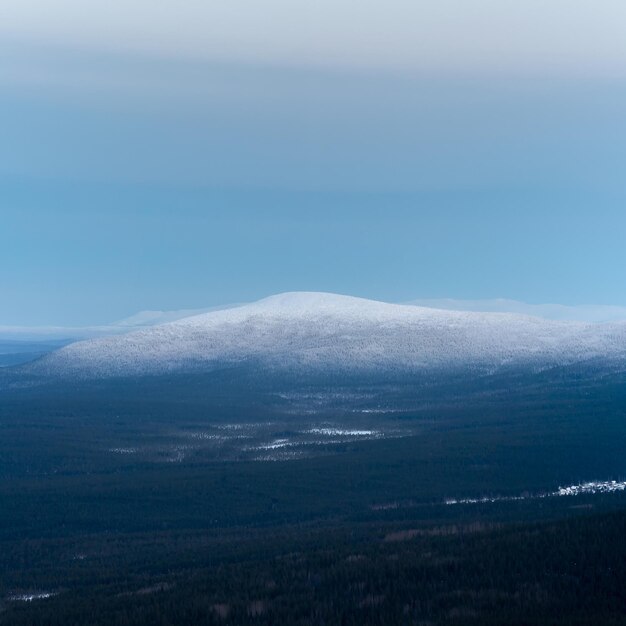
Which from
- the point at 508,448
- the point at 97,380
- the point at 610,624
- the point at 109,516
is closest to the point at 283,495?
the point at 109,516

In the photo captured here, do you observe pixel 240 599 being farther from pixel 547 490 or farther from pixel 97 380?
pixel 97 380

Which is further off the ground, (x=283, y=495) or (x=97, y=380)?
(x=97, y=380)

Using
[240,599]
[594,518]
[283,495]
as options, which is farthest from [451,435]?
[240,599]

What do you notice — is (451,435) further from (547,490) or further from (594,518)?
(594,518)

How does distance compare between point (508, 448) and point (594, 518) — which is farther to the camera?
point (508, 448)

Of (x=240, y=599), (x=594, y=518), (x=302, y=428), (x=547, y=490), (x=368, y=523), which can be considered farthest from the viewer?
(x=302, y=428)

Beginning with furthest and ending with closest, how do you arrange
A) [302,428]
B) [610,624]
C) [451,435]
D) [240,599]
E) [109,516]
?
1. [302,428]
2. [451,435]
3. [109,516]
4. [240,599]
5. [610,624]
